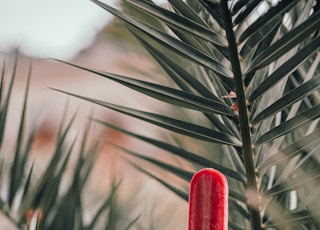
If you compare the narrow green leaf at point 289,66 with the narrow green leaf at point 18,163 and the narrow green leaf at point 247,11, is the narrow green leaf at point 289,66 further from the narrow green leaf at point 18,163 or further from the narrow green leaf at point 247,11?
the narrow green leaf at point 18,163

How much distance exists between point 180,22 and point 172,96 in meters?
0.05

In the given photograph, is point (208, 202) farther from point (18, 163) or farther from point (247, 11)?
point (18, 163)

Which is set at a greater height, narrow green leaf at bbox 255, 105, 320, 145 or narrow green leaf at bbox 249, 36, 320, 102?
narrow green leaf at bbox 249, 36, 320, 102

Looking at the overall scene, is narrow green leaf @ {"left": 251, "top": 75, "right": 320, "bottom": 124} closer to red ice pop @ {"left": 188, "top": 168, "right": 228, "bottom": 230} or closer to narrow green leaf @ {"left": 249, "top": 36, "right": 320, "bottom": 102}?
narrow green leaf @ {"left": 249, "top": 36, "right": 320, "bottom": 102}

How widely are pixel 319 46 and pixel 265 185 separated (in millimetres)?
225

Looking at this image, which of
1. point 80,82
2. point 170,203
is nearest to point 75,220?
point 170,203

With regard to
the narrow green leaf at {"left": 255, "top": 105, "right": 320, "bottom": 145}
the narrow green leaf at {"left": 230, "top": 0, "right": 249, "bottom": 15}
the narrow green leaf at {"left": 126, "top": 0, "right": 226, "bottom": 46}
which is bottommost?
the narrow green leaf at {"left": 255, "top": 105, "right": 320, "bottom": 145}

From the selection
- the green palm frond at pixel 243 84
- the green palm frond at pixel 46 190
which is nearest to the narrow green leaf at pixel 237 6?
the green palm frond at pixel 243 84

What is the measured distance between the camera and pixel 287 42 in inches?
15.7

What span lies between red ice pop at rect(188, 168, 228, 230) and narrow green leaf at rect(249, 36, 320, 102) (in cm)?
14

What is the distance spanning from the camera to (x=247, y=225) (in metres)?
0.63

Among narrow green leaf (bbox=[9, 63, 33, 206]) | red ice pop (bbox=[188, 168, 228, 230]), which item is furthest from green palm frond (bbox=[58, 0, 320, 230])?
narrow green leaf (bbox=[9, 63, 33, 206])

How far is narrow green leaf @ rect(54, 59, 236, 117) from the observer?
417 millimetres

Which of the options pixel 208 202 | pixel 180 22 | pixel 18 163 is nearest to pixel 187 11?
pixel 180 22
